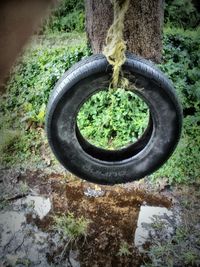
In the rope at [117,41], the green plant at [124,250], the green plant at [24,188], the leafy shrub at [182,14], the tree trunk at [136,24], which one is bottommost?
the green plant at [124,250]

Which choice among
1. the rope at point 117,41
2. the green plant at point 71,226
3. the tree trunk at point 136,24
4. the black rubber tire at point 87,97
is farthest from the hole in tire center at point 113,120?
the rope at point 117,41

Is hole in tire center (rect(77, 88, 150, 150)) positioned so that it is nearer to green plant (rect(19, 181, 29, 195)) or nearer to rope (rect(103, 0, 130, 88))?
green plant (rect(19, 181, 29, 195))

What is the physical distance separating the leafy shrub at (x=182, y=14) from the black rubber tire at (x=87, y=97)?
587 cm

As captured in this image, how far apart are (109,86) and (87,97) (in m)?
0.17

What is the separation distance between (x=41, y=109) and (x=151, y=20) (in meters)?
2.17

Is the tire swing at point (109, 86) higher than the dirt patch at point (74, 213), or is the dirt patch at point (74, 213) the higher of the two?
the tire swing at point (109, 86)

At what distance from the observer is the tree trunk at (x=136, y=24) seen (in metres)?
3.95

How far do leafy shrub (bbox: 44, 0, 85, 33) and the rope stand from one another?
6349mm

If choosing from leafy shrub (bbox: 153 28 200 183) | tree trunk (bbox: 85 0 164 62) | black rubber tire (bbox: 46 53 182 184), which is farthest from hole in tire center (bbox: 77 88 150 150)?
black rubber tire (bbox: 46 53 182 184)

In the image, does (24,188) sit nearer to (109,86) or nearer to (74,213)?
(74,213)

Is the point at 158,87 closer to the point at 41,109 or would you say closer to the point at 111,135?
the point at 111,135

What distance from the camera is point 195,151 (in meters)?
4.62

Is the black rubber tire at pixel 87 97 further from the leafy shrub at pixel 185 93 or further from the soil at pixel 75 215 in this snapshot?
the leafy shrub at pixel 185 93

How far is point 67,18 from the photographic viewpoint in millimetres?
8555
